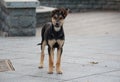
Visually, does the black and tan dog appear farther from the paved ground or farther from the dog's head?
the paved ground

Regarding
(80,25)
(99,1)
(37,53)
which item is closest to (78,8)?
(99,1)

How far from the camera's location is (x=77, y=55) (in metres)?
10.7

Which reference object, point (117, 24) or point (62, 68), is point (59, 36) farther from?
point (117, 24)

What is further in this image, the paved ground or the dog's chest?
the dog's chest

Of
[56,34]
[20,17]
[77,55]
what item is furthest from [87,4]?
[56,34]

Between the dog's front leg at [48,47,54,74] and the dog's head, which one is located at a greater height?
the dog's head

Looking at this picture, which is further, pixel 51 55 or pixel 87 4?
pixel 87 4

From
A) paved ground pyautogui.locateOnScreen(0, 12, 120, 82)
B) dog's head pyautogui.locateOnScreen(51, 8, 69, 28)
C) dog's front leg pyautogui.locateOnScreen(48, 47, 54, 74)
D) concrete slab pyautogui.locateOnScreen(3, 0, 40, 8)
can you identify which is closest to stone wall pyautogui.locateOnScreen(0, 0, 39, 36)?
concrete slab pyautogui.locateOnScreen(3, 0, 40, 8)

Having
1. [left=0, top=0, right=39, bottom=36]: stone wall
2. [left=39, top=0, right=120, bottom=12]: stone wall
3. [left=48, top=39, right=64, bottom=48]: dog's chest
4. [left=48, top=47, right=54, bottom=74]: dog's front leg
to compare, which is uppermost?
[left=48, top=39, right=64, bottom=48]: dog's chest

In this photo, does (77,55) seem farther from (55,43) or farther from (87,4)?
(87,4)

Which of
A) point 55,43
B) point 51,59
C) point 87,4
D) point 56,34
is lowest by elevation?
point 87,4

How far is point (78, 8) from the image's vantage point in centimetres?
2312

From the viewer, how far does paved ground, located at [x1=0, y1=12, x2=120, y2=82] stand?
815cm

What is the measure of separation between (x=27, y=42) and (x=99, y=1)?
10.8 m
